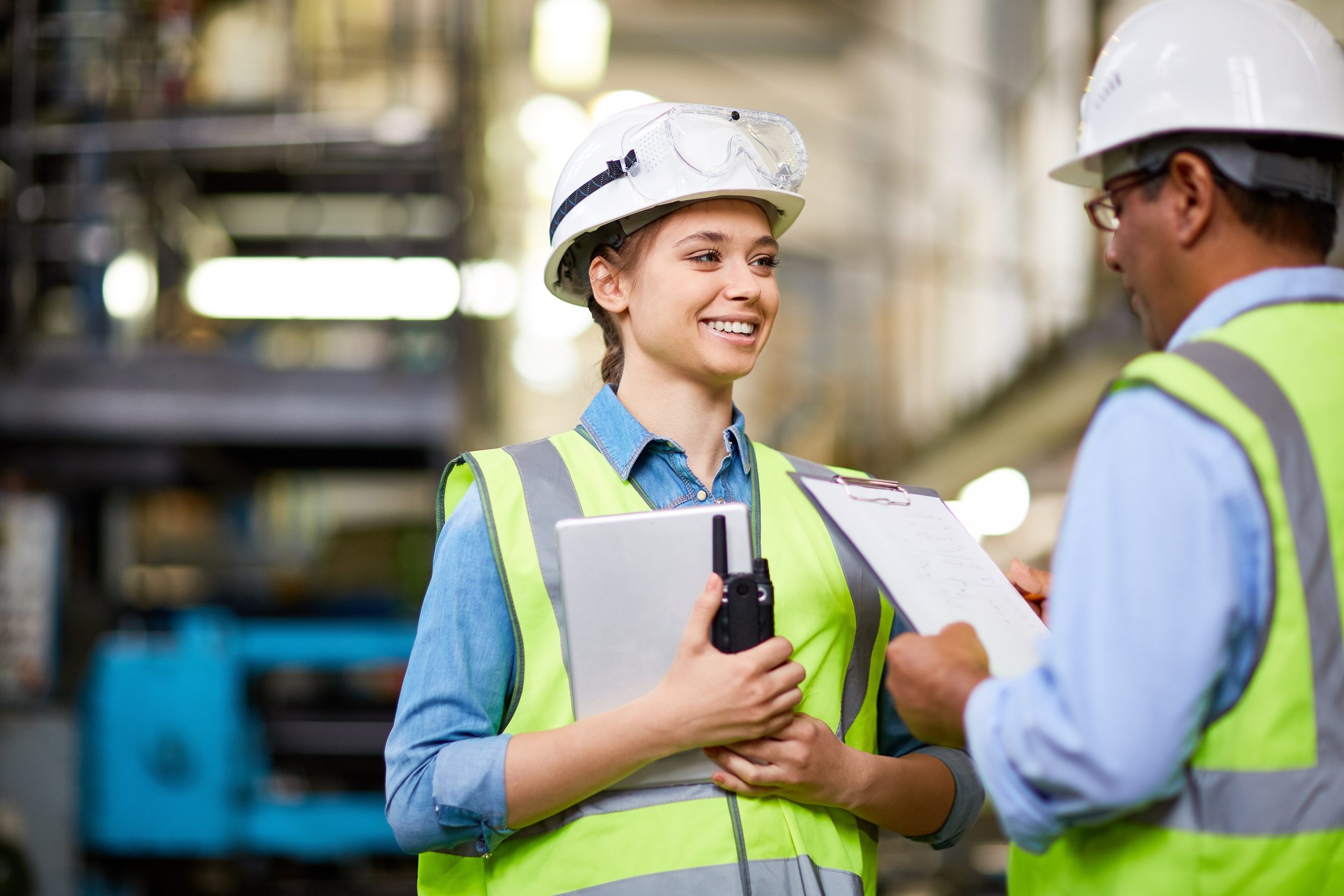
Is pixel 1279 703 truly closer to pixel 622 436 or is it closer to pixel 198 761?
pixel 622 436

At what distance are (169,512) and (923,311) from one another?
8428 millimetres

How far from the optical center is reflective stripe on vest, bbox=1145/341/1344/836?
1.24m

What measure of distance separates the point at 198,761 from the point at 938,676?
435 cm

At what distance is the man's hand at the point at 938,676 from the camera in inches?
54.2

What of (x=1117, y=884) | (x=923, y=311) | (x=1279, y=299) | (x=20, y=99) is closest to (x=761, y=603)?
(x=1117, y=884)

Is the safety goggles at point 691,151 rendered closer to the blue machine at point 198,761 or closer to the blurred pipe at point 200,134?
the blue machine at point 198,761

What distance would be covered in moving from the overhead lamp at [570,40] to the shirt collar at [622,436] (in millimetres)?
6668

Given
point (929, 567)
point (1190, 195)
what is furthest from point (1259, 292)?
point (929, 567)

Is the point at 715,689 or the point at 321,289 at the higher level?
the point at 321,289

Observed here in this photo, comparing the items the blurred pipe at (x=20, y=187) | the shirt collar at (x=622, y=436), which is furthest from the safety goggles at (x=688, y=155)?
the blurred pipe at (x=20, y=187)

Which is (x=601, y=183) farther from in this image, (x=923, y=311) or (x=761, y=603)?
(x=923, y=311)

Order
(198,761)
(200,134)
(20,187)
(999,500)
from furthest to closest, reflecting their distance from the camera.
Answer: (999,500) → (200,134) → (20,187) → (198,761)

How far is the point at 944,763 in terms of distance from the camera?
1819 mm

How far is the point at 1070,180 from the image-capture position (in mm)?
1738
